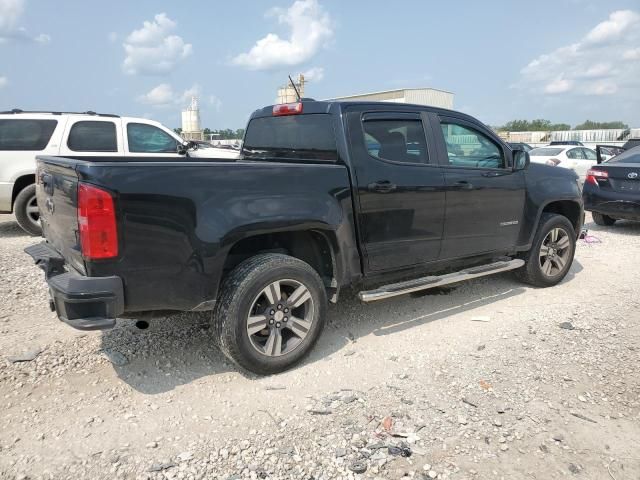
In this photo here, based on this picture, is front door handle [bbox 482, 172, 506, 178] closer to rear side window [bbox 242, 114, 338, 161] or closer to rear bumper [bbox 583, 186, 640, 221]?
rear side window [bbox 242, 114, 338, 161]

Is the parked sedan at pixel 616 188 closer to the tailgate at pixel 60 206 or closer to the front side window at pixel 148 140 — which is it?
the front side window at pixel 148 140

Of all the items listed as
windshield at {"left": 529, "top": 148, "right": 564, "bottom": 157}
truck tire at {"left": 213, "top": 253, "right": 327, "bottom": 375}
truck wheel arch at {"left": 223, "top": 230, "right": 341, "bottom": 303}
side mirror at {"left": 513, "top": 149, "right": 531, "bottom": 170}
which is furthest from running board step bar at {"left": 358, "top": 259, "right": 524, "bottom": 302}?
windshield at {"left": 529, "top": 148, "right": 564, "bottom": 157}

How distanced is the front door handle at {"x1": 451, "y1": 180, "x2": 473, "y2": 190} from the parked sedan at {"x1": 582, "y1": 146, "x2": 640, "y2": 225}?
18.0 feet

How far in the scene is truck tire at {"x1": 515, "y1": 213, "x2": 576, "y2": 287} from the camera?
214 inches

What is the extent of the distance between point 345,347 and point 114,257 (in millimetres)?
1960

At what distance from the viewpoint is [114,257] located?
2910mm

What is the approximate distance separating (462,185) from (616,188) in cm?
573

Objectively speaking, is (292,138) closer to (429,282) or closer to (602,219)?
(429,282)

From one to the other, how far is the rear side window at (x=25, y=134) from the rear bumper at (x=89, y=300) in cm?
575

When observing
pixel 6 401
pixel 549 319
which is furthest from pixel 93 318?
pixel 549 319

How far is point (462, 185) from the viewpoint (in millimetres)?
4559

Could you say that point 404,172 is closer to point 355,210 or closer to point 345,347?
point 355,210

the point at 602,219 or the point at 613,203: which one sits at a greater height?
the point at 613,203

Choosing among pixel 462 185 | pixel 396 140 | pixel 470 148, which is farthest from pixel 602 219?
pixel 396 140
